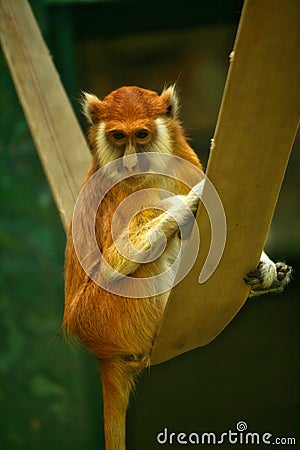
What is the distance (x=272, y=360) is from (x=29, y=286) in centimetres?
109

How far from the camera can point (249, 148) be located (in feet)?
3.72

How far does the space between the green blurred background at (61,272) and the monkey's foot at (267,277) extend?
4.03 feet

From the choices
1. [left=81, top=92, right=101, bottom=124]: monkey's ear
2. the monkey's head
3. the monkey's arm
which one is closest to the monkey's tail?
the monkey's arm

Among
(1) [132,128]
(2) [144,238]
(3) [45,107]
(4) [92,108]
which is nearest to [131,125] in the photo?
(1) [132,128]

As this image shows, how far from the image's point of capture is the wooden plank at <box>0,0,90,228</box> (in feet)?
6.23

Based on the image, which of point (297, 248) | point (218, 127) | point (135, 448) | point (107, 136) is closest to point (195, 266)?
point (218, 127)

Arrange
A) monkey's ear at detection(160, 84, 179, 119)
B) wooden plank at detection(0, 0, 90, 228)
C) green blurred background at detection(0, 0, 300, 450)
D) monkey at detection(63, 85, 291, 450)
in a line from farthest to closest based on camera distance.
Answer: green blurred background at detection(0, 0, 300, 450), wooden plank at detection(0, 0, 90, 228), monkey's ear at detection(160, 84, 179, 119), monkey at detection(63, 85, 291, 450)

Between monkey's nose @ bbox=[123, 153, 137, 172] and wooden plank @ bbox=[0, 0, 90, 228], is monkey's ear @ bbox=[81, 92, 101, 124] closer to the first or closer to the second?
monkey's nose @ bbox=[123, 153, 137, 172]

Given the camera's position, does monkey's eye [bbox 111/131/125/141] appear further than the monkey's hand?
Yes

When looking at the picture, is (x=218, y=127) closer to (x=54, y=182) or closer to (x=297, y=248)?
(x=54, y=182)

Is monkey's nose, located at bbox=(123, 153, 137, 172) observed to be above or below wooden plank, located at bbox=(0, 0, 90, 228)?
below

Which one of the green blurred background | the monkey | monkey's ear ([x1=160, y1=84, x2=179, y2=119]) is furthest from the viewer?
the green blurred background

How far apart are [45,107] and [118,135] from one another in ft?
1.61

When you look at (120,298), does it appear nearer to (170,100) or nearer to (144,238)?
(144,238)
